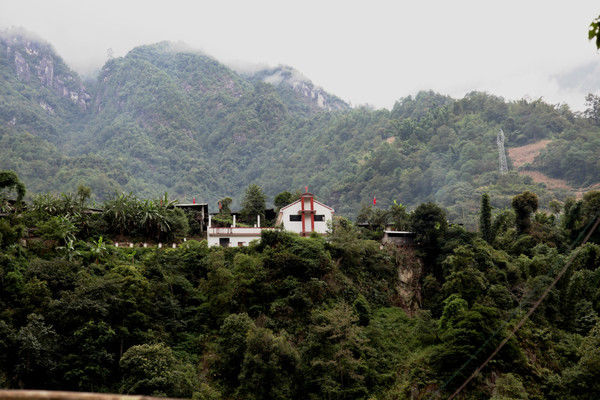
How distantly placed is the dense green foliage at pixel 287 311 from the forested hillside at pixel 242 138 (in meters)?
35.0

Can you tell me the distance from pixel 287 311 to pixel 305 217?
42.8 feet

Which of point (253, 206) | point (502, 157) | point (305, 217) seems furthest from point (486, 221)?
point (502, 157)

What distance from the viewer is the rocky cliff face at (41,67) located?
534 ft

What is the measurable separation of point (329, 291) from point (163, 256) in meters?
10.5

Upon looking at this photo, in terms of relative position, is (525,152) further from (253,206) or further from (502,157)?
(253,206)

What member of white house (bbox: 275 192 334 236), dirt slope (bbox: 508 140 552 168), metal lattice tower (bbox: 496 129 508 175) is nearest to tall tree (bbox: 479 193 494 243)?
white house (bbox: 275 192 334 236)

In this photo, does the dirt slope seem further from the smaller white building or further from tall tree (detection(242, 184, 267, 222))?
the smaller white building

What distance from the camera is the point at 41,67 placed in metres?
169

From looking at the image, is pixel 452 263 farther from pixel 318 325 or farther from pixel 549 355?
pixel 318 325

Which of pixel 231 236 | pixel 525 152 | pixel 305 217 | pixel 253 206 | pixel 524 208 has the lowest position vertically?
pixel 231 236

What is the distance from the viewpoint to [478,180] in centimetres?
9450

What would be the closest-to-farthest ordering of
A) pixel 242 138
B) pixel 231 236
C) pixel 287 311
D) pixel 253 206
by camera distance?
pixel 287 311, pixel 231 236, pixel 253 206, pixel 242 138

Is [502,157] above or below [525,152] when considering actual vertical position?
below

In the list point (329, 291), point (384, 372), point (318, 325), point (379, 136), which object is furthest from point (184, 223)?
point (379, 136)
